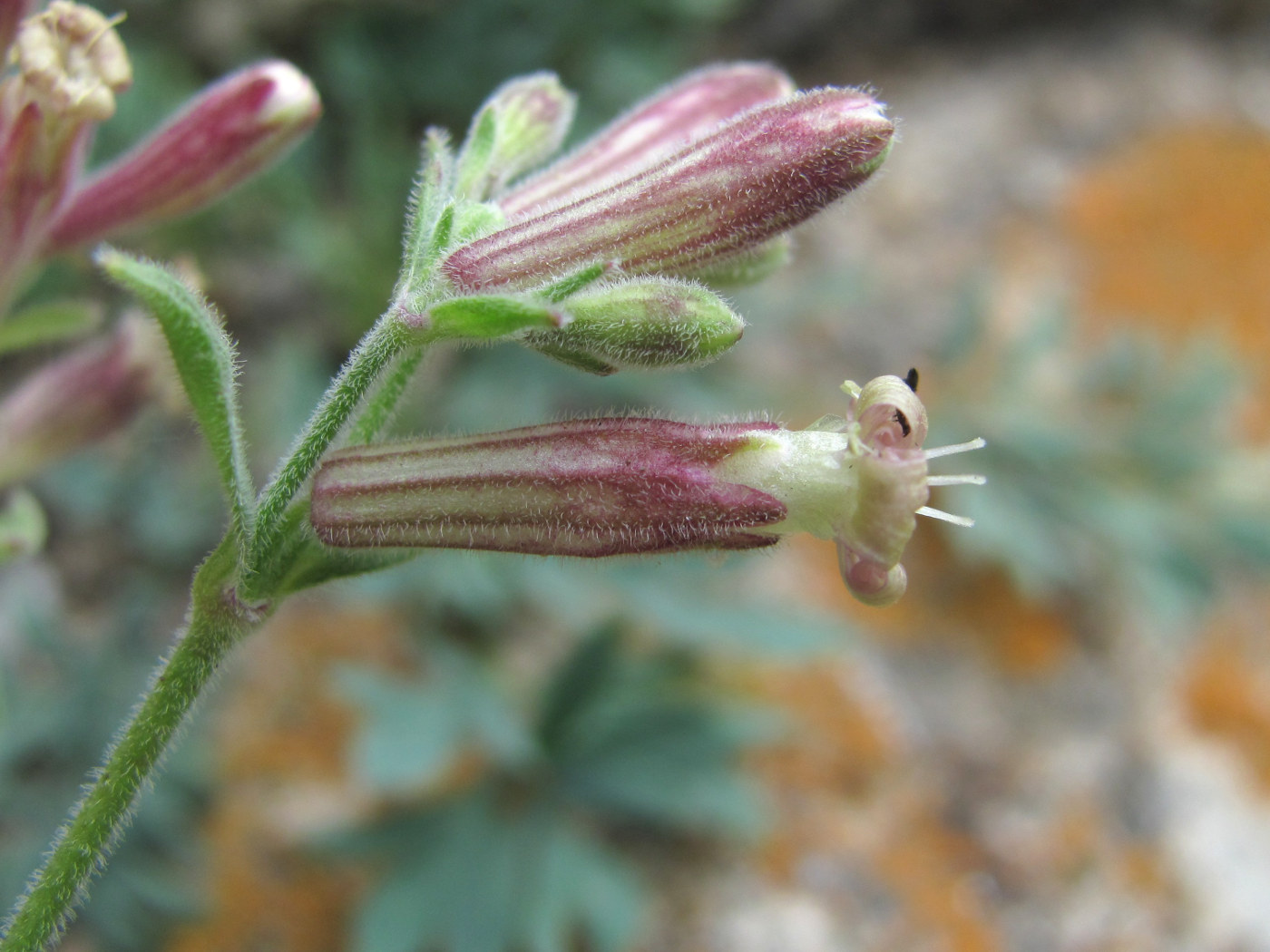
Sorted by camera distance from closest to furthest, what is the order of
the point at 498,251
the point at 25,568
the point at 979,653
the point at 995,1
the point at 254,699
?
the point at 498,251, the point at 25,568, the point at 254,699, the point at 979,653, the point at 995,1

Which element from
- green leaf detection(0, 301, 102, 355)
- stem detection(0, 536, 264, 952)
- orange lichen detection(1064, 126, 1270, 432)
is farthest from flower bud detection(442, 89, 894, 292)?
orange lichen detection(1064, 126, 1270, 432)

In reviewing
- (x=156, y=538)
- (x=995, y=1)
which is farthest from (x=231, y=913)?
(x=995, y=1)

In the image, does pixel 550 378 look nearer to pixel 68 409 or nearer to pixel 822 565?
pixel 822 565

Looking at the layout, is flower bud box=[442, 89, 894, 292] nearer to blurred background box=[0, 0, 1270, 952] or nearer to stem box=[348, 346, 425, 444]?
stem box=[348, 346, 425, 444]

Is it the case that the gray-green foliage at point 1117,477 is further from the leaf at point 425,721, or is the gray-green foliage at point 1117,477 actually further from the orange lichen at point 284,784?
the orange lichen at point 284,784

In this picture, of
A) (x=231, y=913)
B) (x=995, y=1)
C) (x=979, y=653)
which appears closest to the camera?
(x=231, y=913)

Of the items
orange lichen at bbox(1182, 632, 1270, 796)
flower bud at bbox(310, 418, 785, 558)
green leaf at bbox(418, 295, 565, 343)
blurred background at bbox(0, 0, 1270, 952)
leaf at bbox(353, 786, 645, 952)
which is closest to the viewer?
green leaf at bbox(418, 295, 565, 343)
